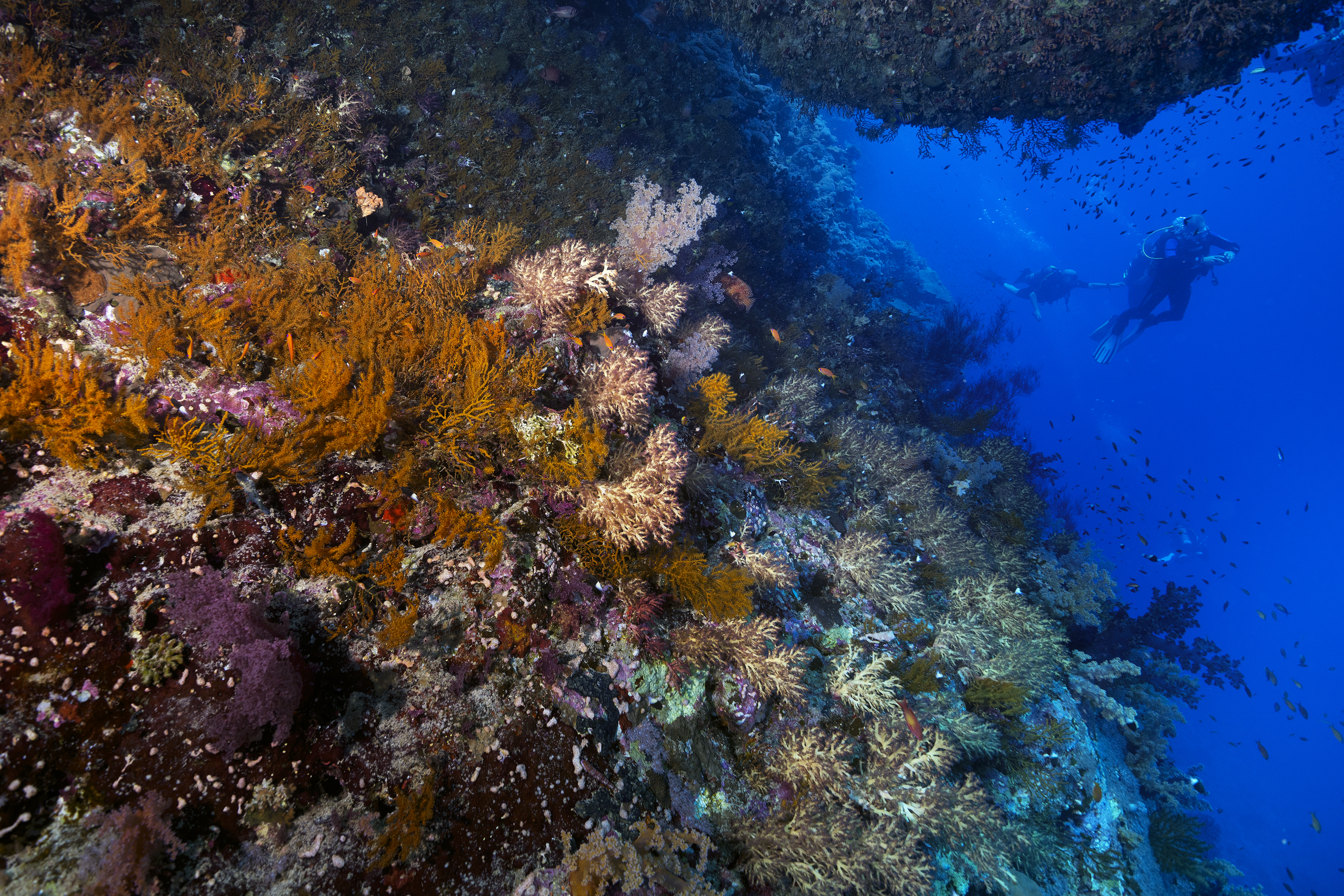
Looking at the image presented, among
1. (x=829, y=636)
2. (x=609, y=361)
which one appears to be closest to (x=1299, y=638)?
(x=829, y=636)

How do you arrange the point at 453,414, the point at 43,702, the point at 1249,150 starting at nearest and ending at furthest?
the point at 43,702 → the point at 453,414 → the point at 1249,150

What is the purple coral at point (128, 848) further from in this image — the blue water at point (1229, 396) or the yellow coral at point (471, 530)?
the blue water at point (1229, 396)

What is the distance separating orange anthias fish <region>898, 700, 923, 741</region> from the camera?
3.79 metres

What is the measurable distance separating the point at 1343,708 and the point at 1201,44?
60613 millimetres

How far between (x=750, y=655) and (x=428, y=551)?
2.34 m

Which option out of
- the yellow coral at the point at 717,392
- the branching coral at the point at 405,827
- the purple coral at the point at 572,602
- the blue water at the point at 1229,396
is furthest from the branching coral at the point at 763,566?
the blue water at the point at 1229,396

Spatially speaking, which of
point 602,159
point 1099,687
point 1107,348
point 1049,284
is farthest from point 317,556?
point 1049,284

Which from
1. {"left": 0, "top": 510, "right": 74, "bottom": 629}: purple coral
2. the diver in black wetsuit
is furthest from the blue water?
{"left": 0, "top": 510, "right": 74, "bottom": 629}: purple coral

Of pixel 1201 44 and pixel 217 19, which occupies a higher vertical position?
pixel 1201 44

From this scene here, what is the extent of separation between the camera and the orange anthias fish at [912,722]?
12.4 feet

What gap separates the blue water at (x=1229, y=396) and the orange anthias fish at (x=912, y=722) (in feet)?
120

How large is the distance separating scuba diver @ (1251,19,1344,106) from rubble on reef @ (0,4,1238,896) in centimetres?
1515

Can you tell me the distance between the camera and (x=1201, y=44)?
6496mm

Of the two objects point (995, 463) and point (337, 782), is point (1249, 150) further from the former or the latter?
point (337, 782)
